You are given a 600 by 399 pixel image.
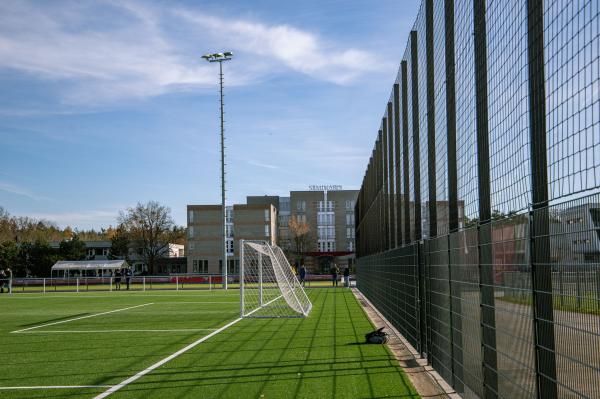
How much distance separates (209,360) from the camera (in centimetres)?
1032

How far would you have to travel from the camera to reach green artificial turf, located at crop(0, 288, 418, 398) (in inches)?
310

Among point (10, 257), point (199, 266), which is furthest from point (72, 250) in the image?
point (199, 266)

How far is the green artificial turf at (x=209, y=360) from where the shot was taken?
7879mm

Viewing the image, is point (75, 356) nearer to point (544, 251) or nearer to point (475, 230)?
point (475, 230)

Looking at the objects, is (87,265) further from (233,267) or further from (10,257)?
(233,267)

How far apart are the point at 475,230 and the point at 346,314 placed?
45.1 feet

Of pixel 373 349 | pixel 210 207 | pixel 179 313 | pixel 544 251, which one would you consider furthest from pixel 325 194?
pixel 544 251

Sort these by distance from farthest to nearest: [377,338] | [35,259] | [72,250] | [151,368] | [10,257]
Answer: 1. [72,250]
2. [35,259]
3. [10,257]
4. [377,338]
5. [151,368]

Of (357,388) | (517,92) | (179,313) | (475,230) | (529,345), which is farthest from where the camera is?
(179,313)

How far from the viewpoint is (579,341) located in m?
3.57

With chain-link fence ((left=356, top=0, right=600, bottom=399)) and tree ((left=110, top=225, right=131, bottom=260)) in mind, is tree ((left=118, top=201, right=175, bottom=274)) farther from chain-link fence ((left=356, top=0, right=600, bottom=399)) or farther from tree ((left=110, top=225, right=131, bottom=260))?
chain-link fence ((left=356, top=0, right=600, bottom=399))

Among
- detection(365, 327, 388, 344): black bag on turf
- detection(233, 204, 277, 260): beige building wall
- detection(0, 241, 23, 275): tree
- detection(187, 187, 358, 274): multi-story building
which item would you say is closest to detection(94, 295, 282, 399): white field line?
detection(365, 327, 388, 344): black bag on turf

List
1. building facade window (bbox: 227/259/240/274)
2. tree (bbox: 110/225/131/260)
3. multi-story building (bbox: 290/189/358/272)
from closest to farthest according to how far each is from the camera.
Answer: building facade window (bbox: 227/259/240/274) → tree (bbox: 110/225/131/260) → multi-story building (bbox: 290/189/358/272)

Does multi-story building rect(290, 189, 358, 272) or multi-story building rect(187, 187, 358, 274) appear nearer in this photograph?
multi-story building rect(187, 187, 358, 274)
